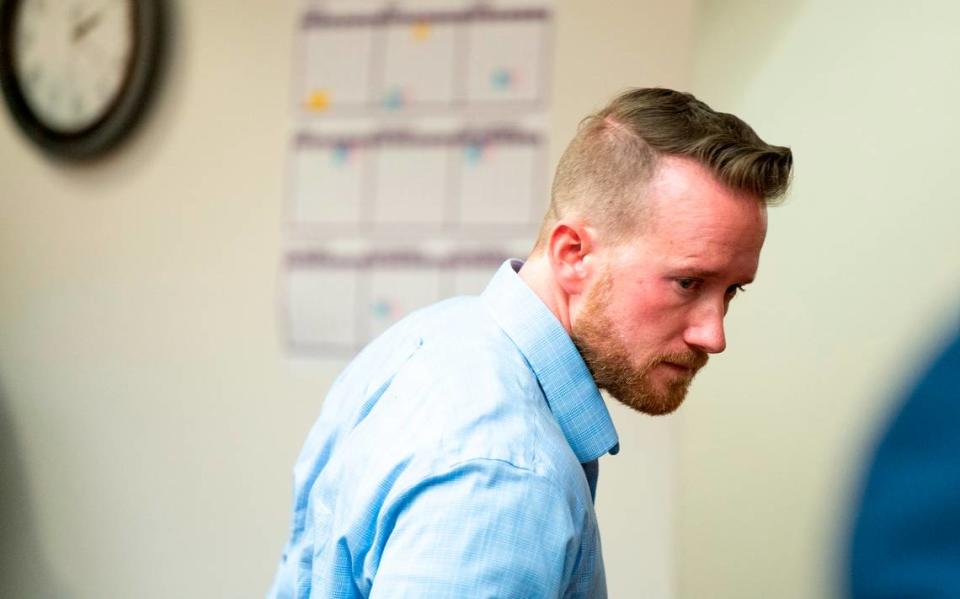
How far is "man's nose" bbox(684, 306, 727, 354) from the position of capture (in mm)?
1061

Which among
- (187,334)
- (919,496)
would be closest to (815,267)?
(919,496)

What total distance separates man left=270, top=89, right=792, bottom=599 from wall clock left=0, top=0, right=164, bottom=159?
135 cm

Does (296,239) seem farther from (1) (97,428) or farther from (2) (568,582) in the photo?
(2) (568,582)

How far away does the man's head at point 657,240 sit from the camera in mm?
1016

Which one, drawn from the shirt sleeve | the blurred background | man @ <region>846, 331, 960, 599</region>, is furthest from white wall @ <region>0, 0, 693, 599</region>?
man @ <region>846, 331, 960, 599</region>

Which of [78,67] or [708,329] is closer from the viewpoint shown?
[708,329]

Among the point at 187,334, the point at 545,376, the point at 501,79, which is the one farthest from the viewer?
the point at 187,334

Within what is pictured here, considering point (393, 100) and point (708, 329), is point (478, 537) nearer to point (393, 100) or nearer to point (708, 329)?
point (708, 329)

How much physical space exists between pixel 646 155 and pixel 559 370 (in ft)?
0.82

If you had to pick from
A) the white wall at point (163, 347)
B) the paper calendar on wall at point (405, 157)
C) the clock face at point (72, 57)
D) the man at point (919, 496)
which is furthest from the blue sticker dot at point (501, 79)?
the man at point (919, 496)

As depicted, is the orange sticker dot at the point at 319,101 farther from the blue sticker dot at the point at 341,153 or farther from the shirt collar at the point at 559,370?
the shirt collar at the point at 559,370

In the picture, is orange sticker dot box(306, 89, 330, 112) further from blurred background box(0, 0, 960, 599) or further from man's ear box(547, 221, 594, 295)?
man's ear box(547, 221, 594, 295)

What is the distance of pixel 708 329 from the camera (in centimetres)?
106

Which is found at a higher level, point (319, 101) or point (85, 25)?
point (85, 25)
